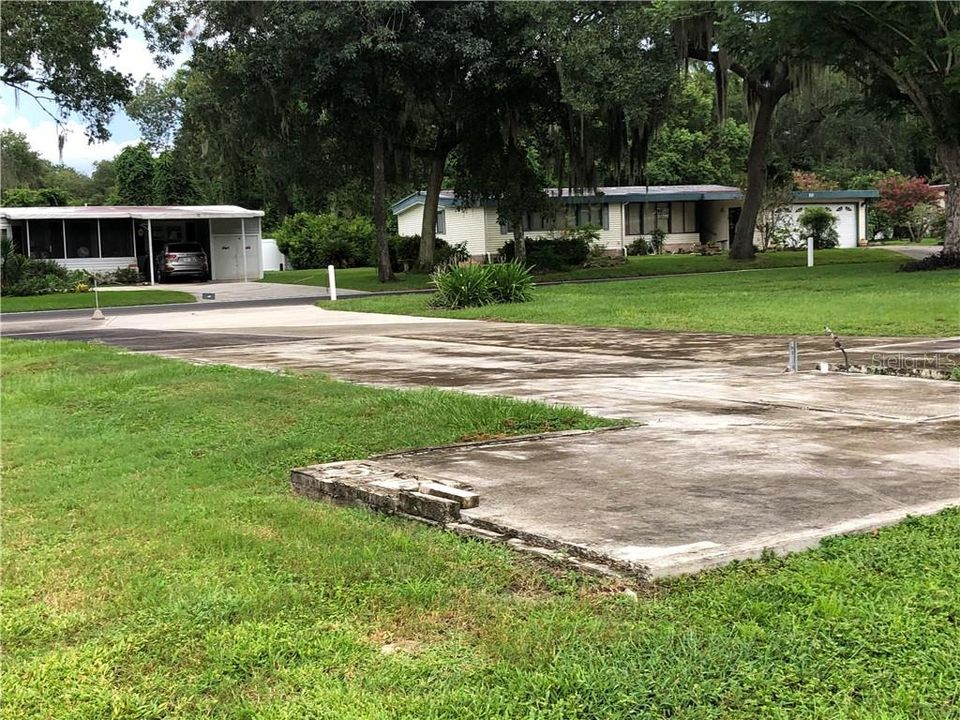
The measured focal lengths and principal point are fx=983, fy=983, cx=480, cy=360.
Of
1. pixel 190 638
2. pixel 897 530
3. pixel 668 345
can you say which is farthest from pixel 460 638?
pixel 668 345

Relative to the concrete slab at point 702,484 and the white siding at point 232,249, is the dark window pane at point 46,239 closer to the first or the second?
the white siding at point 232,249

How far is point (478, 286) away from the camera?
2288 centimetres

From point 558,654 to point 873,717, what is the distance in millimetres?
1034

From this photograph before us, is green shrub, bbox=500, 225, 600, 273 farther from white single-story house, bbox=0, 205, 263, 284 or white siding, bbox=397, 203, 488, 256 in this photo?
white single-story house, bbox=0, 205, 263, 284

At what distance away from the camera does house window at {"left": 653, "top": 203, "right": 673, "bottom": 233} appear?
48.5 metres

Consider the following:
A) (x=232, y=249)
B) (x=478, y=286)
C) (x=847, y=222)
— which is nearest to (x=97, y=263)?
(x=232, y=249)

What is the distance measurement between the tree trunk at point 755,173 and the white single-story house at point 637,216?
666 centimetres

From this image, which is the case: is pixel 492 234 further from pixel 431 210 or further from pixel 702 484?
pixel 702 484

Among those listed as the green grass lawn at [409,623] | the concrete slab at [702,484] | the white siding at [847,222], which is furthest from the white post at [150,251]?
the concrete slab at [702,484]

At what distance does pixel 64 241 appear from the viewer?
39.8 m

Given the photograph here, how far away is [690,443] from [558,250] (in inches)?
1329

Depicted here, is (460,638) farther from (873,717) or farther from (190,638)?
(873,717)

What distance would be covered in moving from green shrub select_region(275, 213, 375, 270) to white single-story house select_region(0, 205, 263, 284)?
241 inches

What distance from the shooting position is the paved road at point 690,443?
4.77 m
